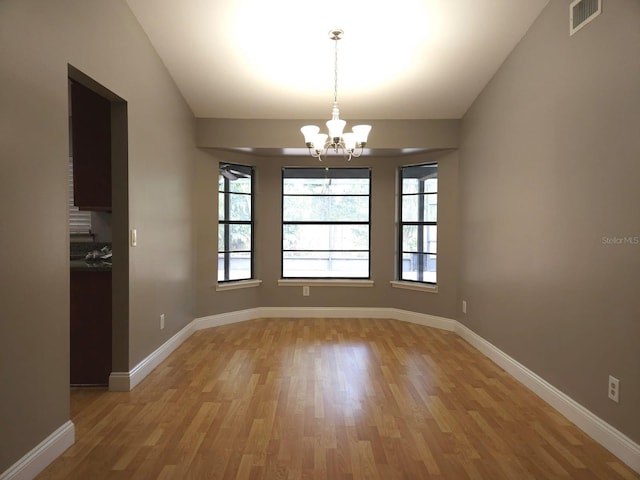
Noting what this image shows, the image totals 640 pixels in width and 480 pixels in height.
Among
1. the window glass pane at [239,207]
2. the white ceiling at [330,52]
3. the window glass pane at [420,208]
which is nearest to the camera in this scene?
the white ceiling at [330,52]

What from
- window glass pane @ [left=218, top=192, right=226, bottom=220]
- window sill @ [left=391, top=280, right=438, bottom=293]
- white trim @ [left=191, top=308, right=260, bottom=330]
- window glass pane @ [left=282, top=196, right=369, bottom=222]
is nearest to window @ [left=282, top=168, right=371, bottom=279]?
window glass pane @ [left=282, top=196, right=369, bottom=222]

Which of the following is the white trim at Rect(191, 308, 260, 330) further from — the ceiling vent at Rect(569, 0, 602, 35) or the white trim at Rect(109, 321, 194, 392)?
the ceiling vent at Rect(569, 0, 602, 35)

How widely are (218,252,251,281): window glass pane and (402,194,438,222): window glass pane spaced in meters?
2.23

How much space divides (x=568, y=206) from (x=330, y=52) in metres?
2.44

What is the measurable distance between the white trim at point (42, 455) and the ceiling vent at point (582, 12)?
391cm

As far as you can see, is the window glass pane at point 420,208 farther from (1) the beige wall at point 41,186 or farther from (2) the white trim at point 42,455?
(2) the white trim at point 42,455

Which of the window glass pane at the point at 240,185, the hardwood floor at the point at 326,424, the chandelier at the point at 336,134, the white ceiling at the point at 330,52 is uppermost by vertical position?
the white ceiling at the point at 330,52

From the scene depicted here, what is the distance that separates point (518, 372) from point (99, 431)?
123 inches

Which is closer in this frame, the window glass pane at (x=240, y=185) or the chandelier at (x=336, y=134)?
the chandelier at (x=336, y=134)

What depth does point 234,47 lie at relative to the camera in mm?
3992

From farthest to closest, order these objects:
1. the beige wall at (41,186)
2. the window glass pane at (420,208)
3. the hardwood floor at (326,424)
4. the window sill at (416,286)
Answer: the window glass pane at (420,208)
the window sill at (416,286)
the hardwood floor at (326,424)
the beige wall at (41,186)

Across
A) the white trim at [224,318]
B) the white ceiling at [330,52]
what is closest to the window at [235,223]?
the white trim at [224,318]

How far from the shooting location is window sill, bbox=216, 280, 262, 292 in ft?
18.4

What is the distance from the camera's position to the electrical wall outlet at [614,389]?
2.43 m
